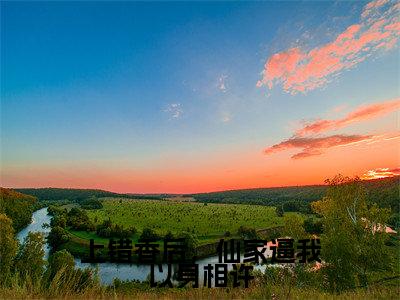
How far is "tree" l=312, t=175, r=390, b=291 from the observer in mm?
37125

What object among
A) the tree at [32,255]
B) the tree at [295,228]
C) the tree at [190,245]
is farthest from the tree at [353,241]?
the tree at [190,245]

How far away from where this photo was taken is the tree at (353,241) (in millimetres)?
37125

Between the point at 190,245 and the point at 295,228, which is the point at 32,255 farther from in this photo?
the point at 190,245

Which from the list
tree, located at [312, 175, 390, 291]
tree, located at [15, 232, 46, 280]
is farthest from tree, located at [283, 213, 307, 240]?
tree, located at [15, 232, 46, 280]

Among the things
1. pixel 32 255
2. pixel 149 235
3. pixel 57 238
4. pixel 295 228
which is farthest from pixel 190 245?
pixel 295 228

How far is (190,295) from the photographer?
7254 millimetres

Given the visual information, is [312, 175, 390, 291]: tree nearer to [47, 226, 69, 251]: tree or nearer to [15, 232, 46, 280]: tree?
[15, 232, 46, 280]: tree

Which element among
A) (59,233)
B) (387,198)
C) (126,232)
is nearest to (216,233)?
(126,232)

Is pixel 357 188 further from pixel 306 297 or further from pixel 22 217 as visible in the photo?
pixel 22 217

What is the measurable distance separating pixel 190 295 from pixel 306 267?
1632 inches

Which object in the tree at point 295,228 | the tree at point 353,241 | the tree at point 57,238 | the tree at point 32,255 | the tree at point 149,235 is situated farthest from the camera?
the tree at point 149,235

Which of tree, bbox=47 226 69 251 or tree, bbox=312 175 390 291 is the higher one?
tree, bbox=312 175 390 291

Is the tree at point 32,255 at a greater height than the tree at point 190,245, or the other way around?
the tree at point 32,255

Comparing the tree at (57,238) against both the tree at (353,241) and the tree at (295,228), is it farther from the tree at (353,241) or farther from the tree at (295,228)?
the tree at (353,241)
